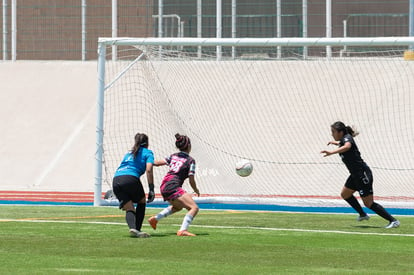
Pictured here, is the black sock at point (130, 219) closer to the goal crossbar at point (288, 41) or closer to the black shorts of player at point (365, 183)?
the black shorts of player at point (365, 183)

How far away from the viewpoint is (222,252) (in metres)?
12.3

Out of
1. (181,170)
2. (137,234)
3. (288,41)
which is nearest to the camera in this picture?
(137,234)

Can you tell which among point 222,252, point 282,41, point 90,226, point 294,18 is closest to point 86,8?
point 294,18

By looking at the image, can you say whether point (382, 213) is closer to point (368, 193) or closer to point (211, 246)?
point (368, 193)

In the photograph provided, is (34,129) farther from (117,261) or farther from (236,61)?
(117,261)

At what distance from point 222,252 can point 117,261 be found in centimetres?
153

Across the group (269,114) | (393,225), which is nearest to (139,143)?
(393,225)

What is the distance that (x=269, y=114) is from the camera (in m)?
28.7

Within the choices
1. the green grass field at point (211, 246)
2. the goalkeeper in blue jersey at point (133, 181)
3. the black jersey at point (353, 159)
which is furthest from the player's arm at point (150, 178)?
the black jersey at point (353, 159)

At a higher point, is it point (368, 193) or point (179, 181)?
point (179, 181)

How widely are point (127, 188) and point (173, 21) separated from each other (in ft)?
57.2

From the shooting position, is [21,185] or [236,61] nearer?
[21,185]

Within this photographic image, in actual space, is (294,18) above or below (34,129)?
above

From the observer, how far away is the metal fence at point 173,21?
30.4 m
